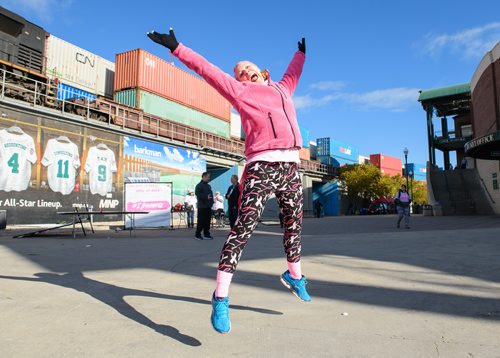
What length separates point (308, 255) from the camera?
5.47 m

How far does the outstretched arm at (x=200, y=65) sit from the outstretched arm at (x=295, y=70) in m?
0.57

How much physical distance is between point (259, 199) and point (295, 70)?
1.24 m

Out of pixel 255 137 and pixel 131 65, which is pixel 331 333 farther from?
pixel 131 65

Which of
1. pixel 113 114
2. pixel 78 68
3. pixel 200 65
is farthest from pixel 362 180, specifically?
pixel 200 65

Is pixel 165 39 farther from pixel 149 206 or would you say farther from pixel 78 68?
pixel 78 68

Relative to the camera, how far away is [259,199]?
7.91 feet

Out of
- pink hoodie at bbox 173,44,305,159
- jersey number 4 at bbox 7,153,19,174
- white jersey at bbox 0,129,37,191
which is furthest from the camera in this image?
jersey number 4 at bbox 7,153,19,174

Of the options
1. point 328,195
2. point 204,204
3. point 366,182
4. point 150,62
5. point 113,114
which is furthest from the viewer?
point 328,195

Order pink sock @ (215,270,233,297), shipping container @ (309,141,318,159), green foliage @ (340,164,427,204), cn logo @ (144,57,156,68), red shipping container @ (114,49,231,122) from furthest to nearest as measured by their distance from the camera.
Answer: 1. shipping container @ (309,141,318,159)
2. green foliage @ (340,164,427,204)
3. cn logo @ (144,57,156,68)
4. red shipping container @ (114,49,231,122)
5. pink sock @ (215,270,233,297)

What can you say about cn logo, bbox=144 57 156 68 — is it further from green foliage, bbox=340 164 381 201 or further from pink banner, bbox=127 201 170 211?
green foliage, bbox=340 164 381 201

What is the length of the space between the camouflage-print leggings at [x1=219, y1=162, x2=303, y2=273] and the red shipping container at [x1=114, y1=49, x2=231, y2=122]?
2590 cm

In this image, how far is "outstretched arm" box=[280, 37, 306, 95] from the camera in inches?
116

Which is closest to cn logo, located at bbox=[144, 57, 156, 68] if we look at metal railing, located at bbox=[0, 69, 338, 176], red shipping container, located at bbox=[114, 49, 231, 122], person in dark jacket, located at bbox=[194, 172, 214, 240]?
red shipping container, located at bbox=[114, 49, 231, 122]

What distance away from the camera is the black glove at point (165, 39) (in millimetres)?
2430
